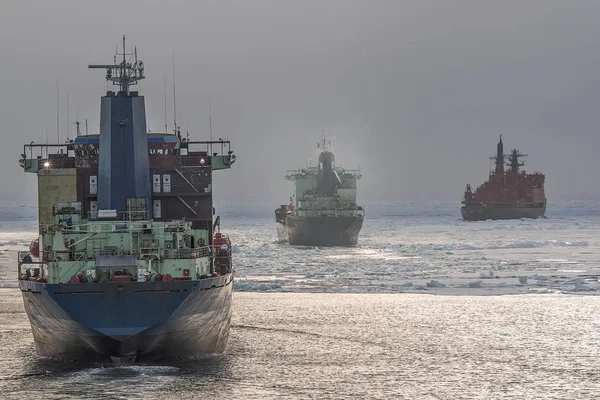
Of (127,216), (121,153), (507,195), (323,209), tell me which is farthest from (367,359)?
(507,195)

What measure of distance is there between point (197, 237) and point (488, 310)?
47.9 feet

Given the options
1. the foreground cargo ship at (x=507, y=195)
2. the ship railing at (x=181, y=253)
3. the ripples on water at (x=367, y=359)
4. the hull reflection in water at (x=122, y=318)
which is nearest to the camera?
the ripples on water at (x=367, y=359)

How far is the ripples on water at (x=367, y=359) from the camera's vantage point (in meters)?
26.5

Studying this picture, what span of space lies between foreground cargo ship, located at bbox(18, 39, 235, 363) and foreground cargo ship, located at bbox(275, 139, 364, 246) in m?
63.3

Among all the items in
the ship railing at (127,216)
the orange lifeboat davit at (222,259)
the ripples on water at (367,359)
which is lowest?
the ripples on water at (367,359)

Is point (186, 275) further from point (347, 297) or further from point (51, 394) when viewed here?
point (347, 297)

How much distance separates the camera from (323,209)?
104 metres

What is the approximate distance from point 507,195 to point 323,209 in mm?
93292

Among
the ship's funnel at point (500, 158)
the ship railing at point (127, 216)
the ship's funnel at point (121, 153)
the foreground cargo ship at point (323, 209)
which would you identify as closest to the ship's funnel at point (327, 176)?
the foreground cargo ship at point (323, 209)

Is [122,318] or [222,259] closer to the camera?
[122,318]

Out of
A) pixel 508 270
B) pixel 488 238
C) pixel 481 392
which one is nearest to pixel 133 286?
pixel 481 392

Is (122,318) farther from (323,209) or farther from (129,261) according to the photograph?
(323,209)

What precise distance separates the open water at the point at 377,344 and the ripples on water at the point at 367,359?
1.7 inches

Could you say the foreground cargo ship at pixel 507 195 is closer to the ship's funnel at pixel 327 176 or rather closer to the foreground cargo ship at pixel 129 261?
the ship's funnel at pixel 327 176
